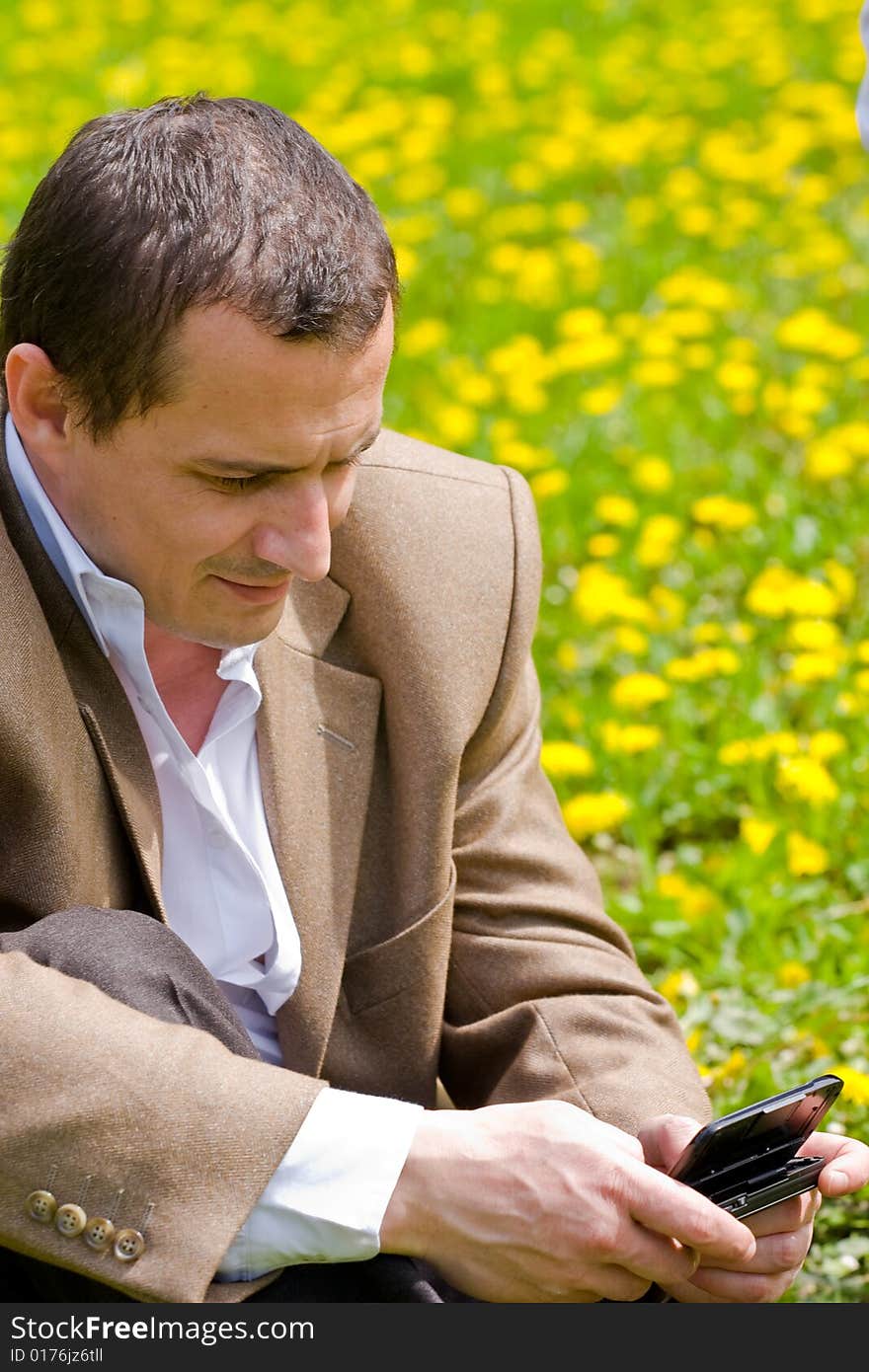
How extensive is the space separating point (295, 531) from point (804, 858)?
4.87ft

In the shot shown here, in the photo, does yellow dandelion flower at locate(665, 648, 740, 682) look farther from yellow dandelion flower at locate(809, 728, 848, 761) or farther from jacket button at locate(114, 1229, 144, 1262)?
jacket button at locate(114, 1229, 144, 1262)

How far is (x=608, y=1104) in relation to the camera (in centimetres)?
225

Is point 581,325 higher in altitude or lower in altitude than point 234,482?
lower

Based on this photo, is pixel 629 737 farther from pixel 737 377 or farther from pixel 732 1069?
pixel 737 377

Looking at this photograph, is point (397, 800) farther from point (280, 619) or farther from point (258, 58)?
point (258, 58)

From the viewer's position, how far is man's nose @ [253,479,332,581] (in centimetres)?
204

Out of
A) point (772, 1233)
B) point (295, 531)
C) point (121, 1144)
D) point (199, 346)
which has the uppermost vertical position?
point (199, 346)

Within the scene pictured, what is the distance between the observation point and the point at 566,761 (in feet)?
11.3

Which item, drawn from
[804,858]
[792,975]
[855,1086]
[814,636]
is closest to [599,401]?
[814,636]

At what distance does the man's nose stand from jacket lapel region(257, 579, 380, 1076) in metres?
0.26

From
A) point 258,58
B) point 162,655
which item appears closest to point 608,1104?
point 162,655

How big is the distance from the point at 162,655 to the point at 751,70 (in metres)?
5.21

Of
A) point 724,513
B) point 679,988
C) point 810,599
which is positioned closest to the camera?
point 679,988

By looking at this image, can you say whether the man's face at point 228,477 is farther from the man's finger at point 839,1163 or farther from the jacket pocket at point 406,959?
the man's finger at point 839,1163
